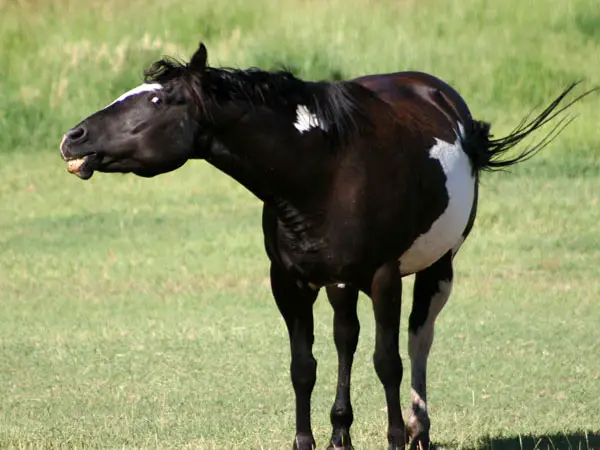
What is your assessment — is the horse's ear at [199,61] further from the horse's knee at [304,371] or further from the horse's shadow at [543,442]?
the horse's shadow at [543,442]

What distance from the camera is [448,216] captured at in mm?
7484

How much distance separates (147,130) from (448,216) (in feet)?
5.84

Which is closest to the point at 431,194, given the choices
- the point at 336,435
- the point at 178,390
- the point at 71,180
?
the point at 336,435

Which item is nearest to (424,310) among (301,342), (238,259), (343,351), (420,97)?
(343,351)

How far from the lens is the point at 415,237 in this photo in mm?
7219

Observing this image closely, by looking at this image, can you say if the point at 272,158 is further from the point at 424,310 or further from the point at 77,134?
the point at 424,310

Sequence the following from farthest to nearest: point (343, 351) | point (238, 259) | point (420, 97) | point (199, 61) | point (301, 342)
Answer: point (238, 259), point (420, 97), point (343, 351), point (301, 342), point (199, 61)

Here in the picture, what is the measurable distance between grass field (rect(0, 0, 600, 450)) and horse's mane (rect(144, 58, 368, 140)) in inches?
76.2

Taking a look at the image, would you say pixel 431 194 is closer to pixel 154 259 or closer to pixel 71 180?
pixel 154 259

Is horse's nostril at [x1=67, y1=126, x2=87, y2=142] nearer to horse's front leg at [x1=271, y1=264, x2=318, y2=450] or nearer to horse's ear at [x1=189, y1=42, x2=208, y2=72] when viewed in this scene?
horse's ear at [x1=189, y1=42, x2=208, y2=72]

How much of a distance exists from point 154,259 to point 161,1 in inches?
357

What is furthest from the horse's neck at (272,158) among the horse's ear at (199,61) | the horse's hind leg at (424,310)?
the horse's hind leg at (424,310)

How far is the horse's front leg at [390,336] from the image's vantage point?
7.04 metres

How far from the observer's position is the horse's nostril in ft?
20.9
